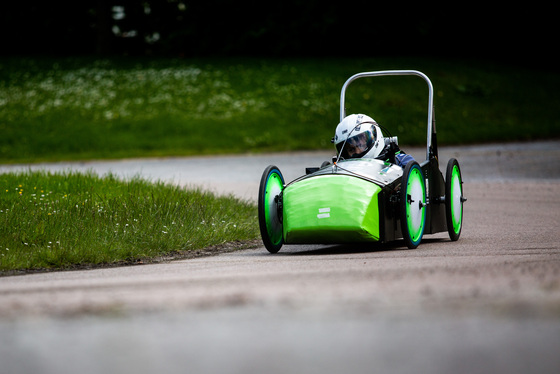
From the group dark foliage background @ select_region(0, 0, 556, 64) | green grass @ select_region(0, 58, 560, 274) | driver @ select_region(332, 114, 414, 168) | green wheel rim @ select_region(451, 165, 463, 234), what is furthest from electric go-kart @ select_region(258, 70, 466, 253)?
dark foliage background @ select_region(0, 0, 556, 64)

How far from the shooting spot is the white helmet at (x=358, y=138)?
8.93 meters

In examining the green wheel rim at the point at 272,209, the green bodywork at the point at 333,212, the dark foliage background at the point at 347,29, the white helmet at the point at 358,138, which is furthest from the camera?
the dark foliage background at the point at 347,29

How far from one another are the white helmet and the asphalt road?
1160mm

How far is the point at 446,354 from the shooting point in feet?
12.7

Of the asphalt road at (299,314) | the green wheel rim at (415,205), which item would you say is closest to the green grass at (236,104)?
the green wheel rim at (415,205)

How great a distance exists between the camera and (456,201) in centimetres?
952

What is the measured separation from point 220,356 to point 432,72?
30347 millimetres

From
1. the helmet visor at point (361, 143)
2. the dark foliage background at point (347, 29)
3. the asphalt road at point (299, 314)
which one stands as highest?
the dark foliage background at point (347, 29)

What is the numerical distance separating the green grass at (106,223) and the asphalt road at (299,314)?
56 centimetres

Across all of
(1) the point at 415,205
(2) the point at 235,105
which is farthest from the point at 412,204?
(2) the point at 235,105

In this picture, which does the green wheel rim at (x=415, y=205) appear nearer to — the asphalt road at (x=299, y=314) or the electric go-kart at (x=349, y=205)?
the electric go-kart at (x=349, y=205)

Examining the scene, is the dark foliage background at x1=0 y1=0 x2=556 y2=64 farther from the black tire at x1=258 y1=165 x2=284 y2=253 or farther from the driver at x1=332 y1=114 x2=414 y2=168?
the black tire at x1=258 y1=165 x2=284 y2=253

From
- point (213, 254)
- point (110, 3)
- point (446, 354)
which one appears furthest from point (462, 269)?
point (110, 3)

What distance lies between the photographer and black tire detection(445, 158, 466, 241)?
9.09 m
